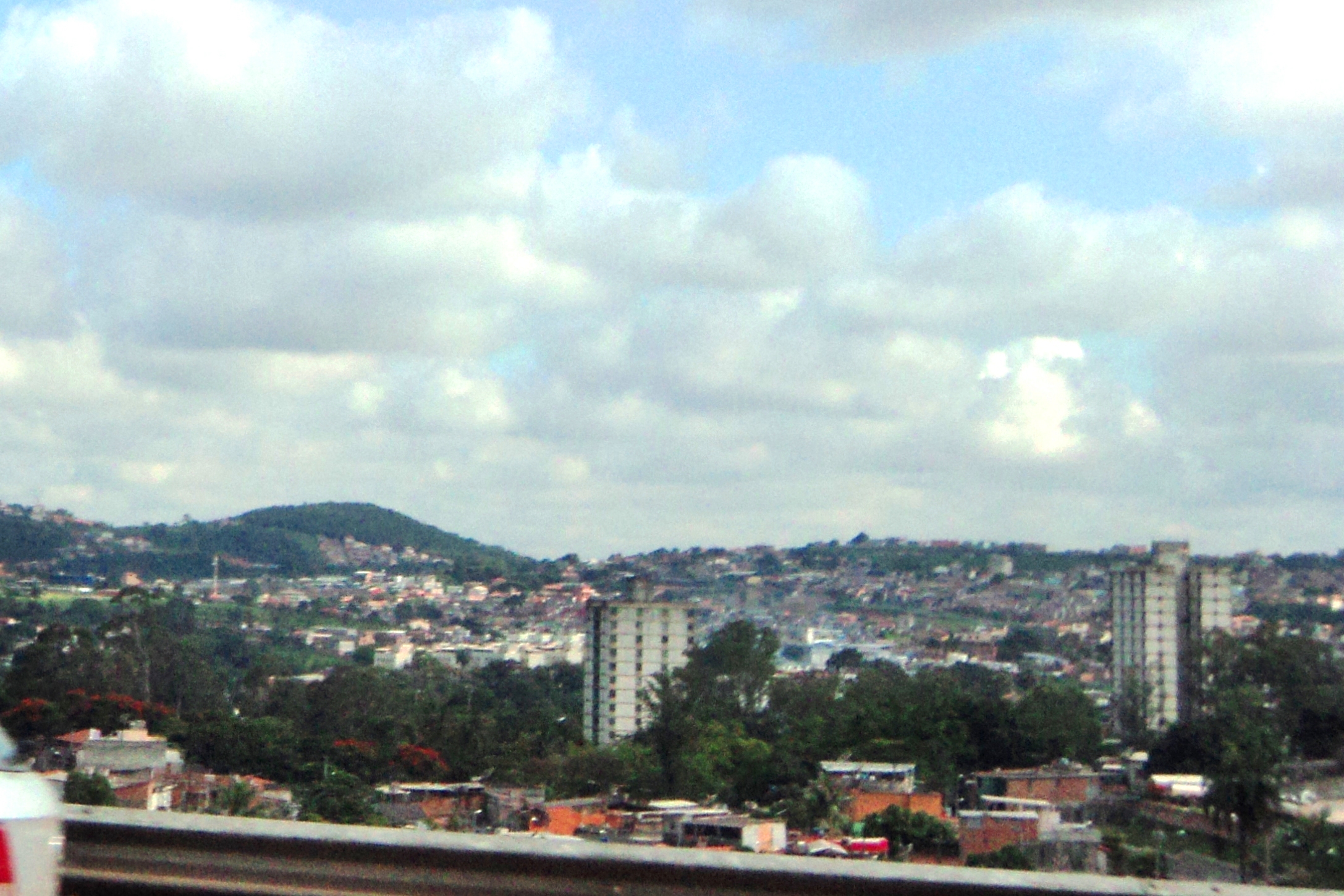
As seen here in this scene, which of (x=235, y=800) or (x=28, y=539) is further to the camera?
(x=28, y=539)

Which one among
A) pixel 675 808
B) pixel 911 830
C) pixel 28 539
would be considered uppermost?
pixel 28 539

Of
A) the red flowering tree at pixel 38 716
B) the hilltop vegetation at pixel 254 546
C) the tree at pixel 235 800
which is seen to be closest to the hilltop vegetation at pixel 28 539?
the hilltop vegetation at pixel 254 546

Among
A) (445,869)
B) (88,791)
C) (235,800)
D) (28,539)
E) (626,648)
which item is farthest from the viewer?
(626,648)

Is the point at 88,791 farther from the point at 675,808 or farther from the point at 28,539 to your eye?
the point at 28,539

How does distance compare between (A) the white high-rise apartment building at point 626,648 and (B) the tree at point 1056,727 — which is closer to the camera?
(B) the tree at point 1056,727

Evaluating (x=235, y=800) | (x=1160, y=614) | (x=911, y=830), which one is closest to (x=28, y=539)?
(x=235, y=800)

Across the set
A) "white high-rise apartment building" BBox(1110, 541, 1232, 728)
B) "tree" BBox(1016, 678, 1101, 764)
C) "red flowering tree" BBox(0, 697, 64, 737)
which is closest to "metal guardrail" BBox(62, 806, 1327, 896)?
"red flowering tree" BBox(0, 697, 64, 737)

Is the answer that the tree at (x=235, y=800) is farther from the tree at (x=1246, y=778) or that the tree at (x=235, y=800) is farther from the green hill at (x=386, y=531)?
the green hill at (x=386, y=531)
